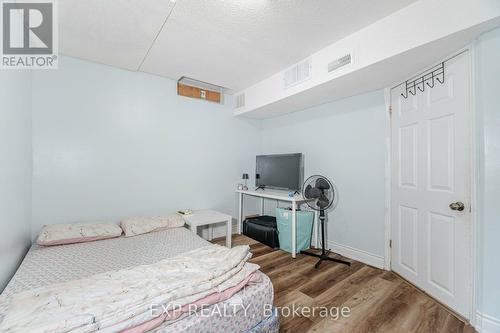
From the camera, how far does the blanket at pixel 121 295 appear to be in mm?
860

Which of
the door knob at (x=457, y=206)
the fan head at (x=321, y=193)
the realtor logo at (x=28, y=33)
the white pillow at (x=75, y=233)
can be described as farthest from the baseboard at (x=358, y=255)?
the realtor logo at (x=28, y=33)

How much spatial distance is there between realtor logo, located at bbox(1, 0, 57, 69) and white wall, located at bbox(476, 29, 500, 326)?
3.39 m

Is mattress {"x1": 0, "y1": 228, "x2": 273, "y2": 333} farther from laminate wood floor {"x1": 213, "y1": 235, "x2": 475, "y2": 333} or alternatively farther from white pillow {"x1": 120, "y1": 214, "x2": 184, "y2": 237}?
laminate wood floor {"x1": 213, "y1": 235, "x2": 475, "y2": 333}

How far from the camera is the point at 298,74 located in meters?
2.54

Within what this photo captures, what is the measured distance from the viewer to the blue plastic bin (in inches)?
116

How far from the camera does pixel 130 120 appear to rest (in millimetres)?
2760

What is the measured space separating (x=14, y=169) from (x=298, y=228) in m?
2.98

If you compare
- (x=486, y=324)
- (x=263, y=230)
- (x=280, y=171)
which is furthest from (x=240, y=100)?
(x=486, y=324)

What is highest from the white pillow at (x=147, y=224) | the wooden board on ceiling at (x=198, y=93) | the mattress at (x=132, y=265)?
the wooden board on ceiling at (x=198, y=93)

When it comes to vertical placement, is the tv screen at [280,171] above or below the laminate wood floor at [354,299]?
above

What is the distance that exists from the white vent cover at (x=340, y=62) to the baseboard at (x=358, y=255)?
229 cm

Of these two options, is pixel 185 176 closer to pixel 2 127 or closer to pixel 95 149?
pixel 95 149

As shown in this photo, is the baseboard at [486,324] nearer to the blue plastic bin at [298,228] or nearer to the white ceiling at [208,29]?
the blue plastic bin at [298,228]

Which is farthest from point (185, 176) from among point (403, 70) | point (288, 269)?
point (403, 70)
